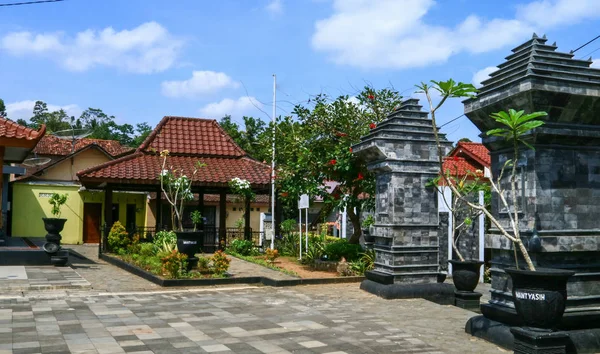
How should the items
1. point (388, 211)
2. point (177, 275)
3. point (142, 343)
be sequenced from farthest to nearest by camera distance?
point (177, 275) → point (388, 211) → point (142, 343)

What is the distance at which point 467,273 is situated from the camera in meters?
10.4

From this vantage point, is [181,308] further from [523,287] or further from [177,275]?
[523,287]

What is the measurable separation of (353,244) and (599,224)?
9339 mm

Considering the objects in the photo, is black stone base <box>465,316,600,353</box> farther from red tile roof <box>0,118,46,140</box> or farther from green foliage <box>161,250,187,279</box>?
red tile roof <box>0,118,46,140</box>

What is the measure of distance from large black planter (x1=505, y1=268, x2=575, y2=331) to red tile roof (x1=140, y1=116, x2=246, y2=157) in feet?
60.3

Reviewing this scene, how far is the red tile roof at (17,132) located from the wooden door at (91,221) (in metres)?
13.8

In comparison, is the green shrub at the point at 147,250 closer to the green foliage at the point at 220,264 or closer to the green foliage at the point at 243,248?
the green foliage at the point at 243,248

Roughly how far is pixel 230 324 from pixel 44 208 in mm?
23529

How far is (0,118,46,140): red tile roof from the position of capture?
1552 centimetres

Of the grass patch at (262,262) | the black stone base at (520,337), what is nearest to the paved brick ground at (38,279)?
the grass patch at (262,262)

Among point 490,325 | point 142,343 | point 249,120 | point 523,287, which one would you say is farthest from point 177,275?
point 249,120

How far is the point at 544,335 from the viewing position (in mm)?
5930

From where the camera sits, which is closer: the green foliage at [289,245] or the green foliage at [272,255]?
the green foliage at [272,255]

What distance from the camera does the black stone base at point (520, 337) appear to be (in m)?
6.43
